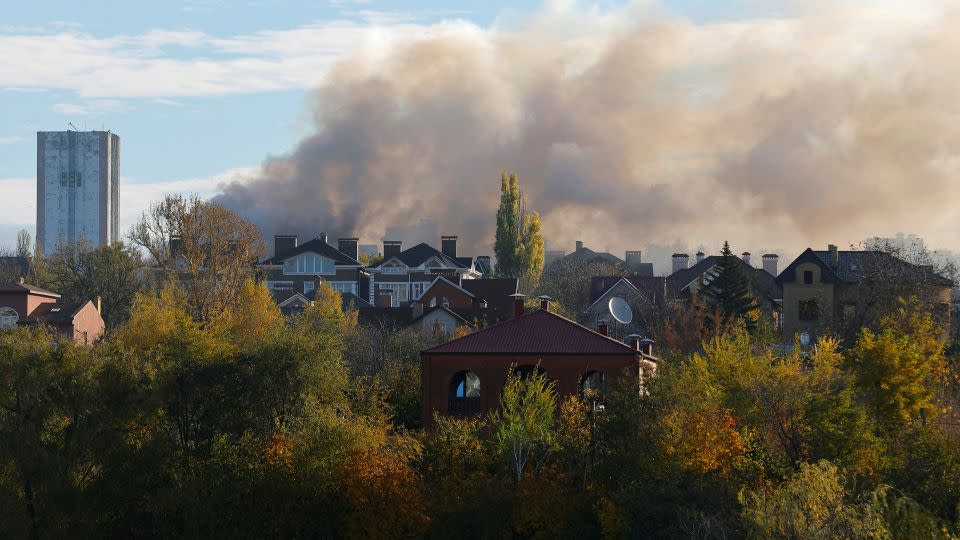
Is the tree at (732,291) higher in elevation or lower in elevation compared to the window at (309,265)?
lower

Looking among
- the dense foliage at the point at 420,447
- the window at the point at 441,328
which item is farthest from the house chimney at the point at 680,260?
the dense foliage at the point at 420,447

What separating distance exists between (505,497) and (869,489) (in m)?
11.0

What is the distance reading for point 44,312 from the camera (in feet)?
254

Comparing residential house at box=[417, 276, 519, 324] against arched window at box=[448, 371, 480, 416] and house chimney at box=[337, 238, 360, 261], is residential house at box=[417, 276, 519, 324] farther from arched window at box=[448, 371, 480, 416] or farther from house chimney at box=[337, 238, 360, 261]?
arched window at box=[448, 371, 480, 416]

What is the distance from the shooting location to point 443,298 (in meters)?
93.1

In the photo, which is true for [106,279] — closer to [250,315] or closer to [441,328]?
[250,315]

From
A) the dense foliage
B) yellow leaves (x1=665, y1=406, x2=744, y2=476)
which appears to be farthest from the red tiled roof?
yellow leaves (x1=665, y1=406, x2=744, y2=476)

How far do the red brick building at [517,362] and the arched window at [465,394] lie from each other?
38mm

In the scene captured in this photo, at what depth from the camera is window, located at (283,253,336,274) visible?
11600 cm

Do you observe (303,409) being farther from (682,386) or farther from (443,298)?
(443,298)

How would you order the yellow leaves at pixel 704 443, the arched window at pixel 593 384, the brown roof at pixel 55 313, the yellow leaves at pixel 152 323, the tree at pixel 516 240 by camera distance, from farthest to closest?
the tree at pixel 516 240
the brown roof at pixel 55 313
the yellow leaves at pixel 152 323
the arched window at pixel 593 384
the yellow leaves at pixel 704 443

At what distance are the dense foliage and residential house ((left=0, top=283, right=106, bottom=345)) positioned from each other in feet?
86.4

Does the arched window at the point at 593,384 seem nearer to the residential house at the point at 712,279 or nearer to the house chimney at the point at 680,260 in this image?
the residential house at the point at 712,279

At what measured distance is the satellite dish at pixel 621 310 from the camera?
79006 millimetres
